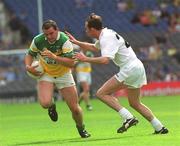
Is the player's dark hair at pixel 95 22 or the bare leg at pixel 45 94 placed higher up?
the player's dark hair at pixel 95 22

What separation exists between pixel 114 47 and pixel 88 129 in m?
3.71

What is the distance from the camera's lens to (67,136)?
15.5 m

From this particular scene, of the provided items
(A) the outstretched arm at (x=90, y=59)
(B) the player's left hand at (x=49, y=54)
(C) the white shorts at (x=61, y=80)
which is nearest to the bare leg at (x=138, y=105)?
(A) the outstretched arm at (x=90, y=59)

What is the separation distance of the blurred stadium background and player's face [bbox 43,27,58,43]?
52.3ft

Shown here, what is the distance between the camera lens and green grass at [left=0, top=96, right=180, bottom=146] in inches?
535

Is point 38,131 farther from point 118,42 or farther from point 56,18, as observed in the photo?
point 56,18

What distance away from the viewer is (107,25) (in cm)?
3428

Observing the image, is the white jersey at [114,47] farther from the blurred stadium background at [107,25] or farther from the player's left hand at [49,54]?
the blurred stadium background at [107,25]

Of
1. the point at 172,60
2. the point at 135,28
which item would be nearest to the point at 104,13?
the point at 135,28

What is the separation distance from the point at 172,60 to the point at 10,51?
7112mm

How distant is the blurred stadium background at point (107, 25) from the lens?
32.4m

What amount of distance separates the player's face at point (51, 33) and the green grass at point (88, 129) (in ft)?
6.32

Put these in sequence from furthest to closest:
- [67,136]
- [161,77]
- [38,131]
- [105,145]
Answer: [161,77], [38,131], [67,136], [105,145]

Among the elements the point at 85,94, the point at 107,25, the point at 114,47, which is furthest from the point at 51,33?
the point at 107,25
